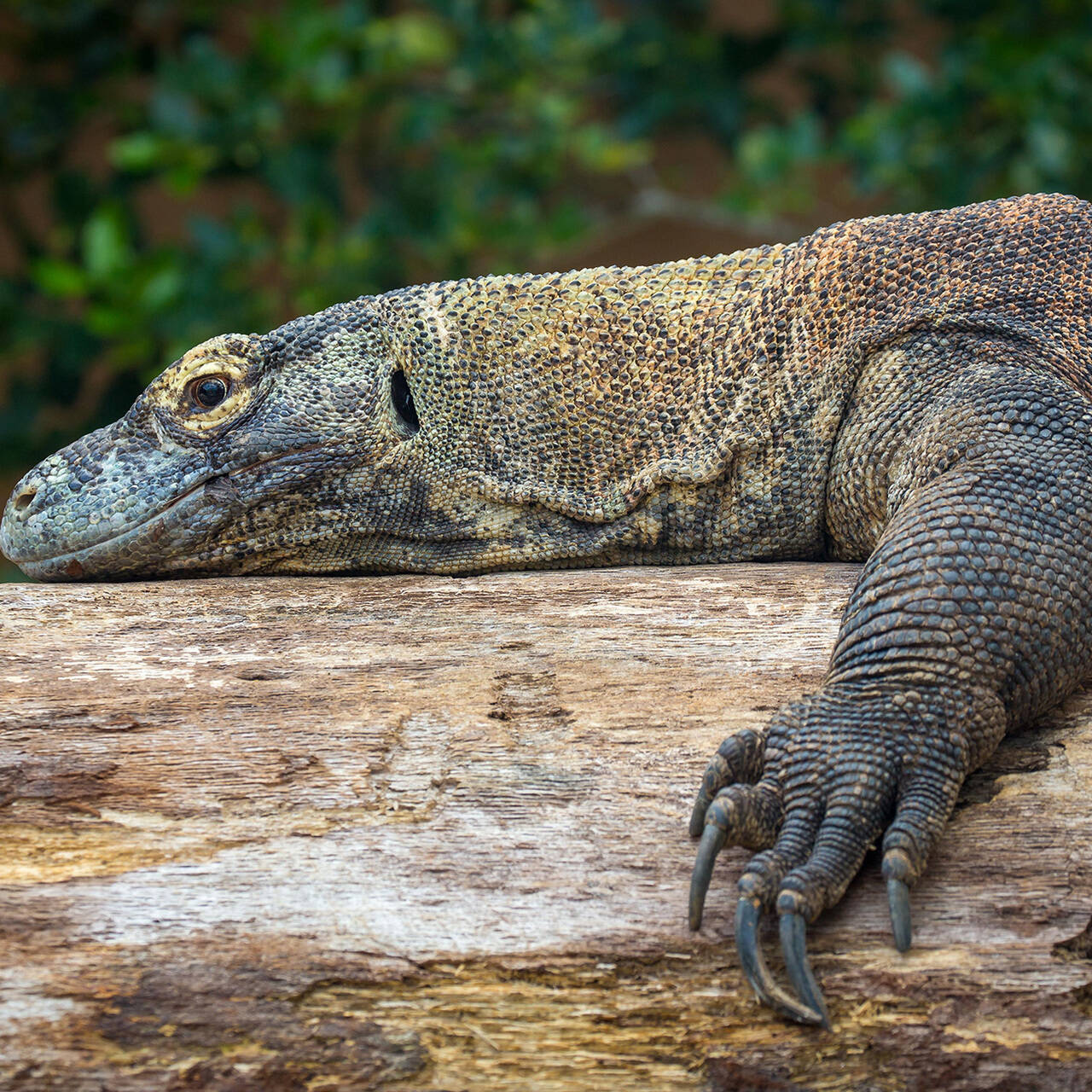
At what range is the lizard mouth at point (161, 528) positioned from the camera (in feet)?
10.7

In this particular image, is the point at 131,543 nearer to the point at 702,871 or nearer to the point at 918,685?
the point at 702,871

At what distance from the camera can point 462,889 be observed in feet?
7.09

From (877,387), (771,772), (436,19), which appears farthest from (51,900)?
(436,19)

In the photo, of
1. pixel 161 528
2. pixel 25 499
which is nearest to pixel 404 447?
pixel 161 528

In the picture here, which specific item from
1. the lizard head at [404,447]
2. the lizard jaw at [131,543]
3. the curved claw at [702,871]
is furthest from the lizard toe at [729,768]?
the lizard jaw at [131,543]

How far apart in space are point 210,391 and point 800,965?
217 cm

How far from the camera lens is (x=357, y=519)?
11.0 ft

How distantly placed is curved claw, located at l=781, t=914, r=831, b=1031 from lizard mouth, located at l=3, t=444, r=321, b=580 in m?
1.86

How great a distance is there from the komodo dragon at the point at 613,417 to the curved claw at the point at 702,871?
85 centimetres

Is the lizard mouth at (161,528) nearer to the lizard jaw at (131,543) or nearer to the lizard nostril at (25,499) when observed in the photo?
the lizard jaw at (131,543)

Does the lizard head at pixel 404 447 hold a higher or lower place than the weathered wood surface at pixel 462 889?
higher

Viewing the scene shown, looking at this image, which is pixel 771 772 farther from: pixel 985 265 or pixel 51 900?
pixel 985 265

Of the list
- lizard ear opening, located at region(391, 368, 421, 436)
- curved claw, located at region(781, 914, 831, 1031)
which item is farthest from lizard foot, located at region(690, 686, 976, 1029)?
lizard ear opening, located at region(391, 368, 421, 436)

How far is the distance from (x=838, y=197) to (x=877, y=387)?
23.7ft
